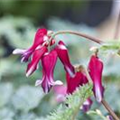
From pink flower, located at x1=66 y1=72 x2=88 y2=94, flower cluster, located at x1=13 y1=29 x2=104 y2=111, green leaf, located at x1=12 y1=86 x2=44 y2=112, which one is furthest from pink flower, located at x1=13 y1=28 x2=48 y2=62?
green leaf, located at x1=12 y1=86 x2=44 y2=112

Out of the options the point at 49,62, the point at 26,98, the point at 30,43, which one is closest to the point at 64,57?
the point at 49,62

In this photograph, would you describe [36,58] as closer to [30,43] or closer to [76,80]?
[76,80]

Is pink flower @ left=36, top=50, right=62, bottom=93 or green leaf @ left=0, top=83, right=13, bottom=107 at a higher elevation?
pink flower @ left=36, top=50, right=62, bottom=93

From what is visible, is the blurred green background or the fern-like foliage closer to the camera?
the fern-like foliage

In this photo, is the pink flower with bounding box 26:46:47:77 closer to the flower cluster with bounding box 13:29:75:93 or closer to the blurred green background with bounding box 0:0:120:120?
the flower cluster with bounding box 13:29:75:93

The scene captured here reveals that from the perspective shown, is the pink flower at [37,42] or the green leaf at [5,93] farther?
the green leaf at [5,93]

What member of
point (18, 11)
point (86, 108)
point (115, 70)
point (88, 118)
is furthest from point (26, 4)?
point (86, 108)

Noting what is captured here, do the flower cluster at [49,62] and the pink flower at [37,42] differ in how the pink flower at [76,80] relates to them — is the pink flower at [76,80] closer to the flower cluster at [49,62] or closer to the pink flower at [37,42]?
the flower cluster at [49,62]

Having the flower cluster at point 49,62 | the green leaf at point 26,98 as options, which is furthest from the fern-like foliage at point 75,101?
the green leaf at point 26,98
